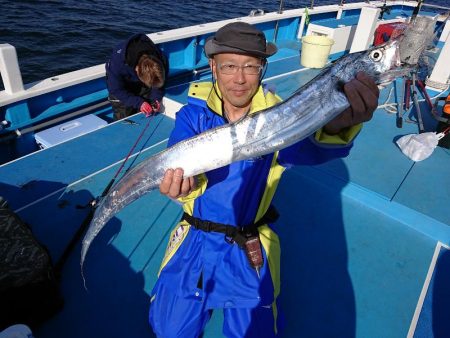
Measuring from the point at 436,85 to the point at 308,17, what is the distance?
4363mm

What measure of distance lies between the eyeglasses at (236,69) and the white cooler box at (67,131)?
3.12m

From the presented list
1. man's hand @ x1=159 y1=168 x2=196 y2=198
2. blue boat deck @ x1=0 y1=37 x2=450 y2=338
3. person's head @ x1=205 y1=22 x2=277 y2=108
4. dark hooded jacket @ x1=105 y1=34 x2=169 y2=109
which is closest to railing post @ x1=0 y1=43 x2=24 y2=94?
blue boat deck @ x1=0 y1=37 x2=450 y2=338

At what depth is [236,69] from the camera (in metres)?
2.35

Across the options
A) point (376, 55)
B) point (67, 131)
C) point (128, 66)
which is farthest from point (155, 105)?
point (376, 55)

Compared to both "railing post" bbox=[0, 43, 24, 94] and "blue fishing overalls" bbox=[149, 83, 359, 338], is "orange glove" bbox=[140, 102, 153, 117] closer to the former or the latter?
"railing post" bbox=[0, 43, 24, 94]

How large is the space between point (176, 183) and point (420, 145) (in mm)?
3901

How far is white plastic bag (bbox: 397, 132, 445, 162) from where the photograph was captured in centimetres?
451

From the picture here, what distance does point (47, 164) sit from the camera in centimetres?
409

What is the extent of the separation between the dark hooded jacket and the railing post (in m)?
1.23

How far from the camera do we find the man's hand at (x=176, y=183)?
2111mm

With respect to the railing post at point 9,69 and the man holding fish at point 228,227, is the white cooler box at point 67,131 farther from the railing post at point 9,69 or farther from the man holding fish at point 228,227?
the man holding fish at point 228,227

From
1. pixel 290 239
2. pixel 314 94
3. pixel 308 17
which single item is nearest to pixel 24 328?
pixel 314 94

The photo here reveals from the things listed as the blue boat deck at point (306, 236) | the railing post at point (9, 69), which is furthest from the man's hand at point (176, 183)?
the railing post at point (9, 69)

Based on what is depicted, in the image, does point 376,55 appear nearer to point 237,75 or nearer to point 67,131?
point 237,75
